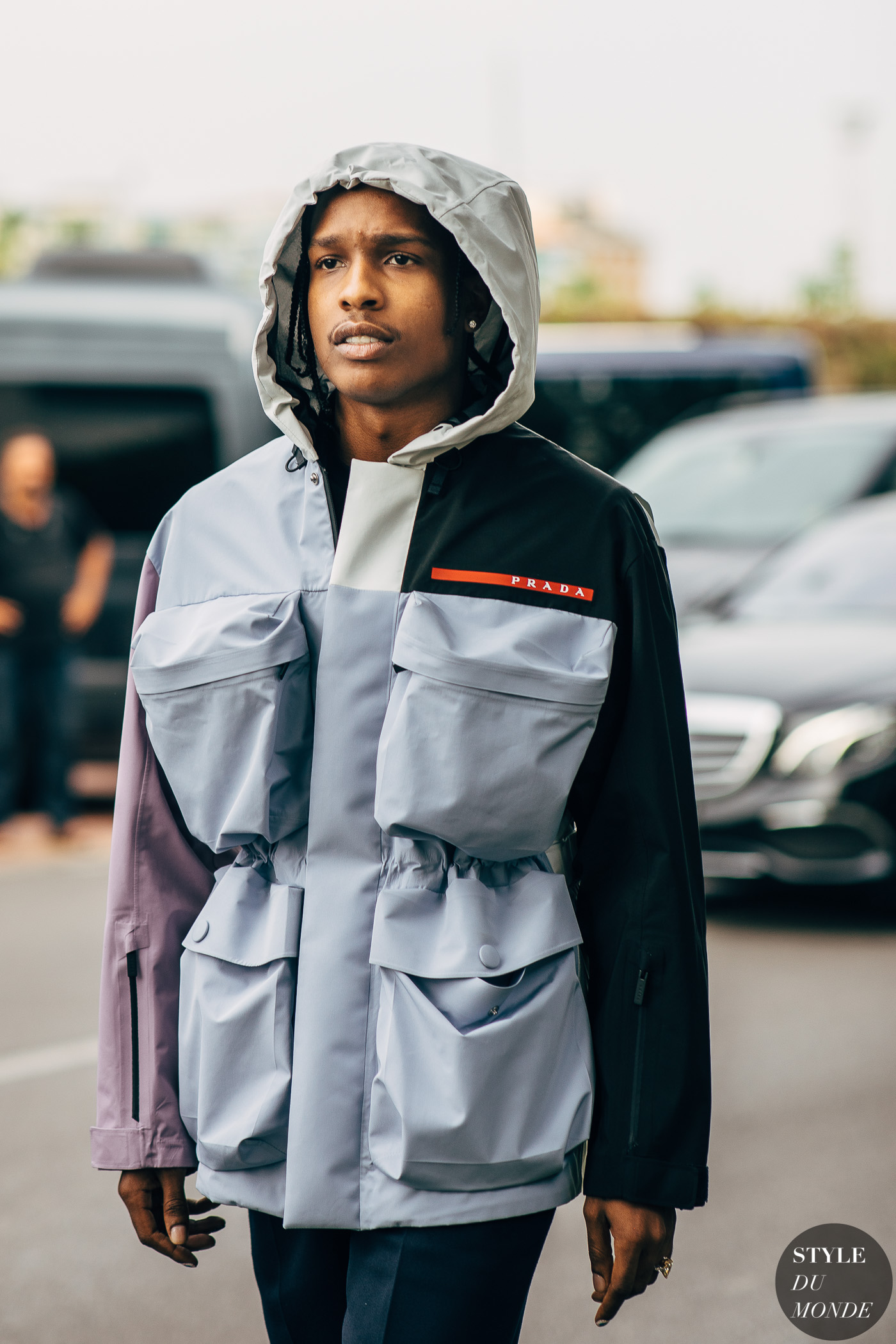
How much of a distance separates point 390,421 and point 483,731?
41cm

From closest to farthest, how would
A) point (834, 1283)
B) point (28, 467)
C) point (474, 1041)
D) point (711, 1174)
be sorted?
point (474, 1041) < point (834, 1283) < point (711, 1174) < point (28, 467)

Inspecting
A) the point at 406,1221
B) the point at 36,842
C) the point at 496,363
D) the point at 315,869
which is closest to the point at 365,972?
the point at 315,869

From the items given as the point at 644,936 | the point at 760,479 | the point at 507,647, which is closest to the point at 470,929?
the point at 644,936

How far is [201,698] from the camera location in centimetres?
196

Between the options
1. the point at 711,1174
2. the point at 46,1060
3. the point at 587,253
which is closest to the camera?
the point at 711,1174

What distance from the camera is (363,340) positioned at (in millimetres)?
1938

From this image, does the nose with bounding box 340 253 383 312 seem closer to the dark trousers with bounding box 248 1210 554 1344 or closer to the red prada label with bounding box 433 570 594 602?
the red prada label with bounding box 433 570 594 602

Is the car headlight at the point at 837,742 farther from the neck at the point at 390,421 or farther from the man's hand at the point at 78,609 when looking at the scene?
the neck at the point at 390,421

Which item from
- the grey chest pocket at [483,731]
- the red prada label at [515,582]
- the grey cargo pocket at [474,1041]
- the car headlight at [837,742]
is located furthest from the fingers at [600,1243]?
the car headlight at [837,742]

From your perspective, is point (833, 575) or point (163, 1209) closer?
point (163, 1209)

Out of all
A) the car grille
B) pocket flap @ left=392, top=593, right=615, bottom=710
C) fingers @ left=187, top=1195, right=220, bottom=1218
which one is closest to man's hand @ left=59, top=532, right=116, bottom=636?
the car grille

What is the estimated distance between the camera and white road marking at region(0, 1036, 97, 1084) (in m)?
5.08

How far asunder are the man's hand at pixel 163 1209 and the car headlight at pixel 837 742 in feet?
16.4

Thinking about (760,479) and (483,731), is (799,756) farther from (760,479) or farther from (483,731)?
(483,731)
